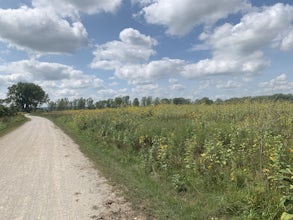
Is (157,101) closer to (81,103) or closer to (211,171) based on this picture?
(211,171)

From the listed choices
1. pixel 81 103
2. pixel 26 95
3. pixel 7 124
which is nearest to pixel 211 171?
pixel 7 124

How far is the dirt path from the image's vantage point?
5105 mm

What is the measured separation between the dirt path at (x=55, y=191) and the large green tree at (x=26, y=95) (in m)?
96.0

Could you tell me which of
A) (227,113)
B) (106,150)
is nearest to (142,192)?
(106,150)

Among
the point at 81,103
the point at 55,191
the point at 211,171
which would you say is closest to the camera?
the point at 55,191

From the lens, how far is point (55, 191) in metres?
6.35

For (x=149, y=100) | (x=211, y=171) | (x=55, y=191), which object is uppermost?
(x=149, y=100)

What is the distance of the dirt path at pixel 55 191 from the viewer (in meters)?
5.11

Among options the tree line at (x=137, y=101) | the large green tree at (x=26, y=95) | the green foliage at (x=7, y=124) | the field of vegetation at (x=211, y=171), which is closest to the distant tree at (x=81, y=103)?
the tree line at (x=137, y=101)

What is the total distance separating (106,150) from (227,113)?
6018 millimetres

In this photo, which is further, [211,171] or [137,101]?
[137,101]

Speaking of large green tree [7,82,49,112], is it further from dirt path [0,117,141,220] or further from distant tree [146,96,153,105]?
dirt path [0,117,141,220]

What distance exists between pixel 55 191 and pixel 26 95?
103m

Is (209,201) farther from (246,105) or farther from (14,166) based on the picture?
(246,105)
